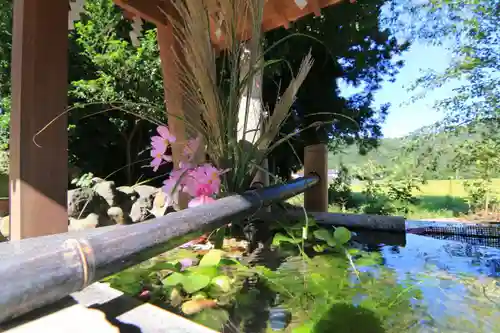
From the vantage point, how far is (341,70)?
23.2 ft

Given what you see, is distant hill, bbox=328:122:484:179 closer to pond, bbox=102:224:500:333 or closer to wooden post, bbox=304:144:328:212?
wooden post, bbox=304:144:328:212

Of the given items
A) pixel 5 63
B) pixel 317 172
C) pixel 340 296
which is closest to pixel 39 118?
pixel 340 296

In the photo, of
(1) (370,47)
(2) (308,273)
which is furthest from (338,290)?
(1) (370,47)

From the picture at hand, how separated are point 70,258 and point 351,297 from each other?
48 centimetres

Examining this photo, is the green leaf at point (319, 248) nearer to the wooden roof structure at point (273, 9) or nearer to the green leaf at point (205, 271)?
the green leaf at point (205, 271)

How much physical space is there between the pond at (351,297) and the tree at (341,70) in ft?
13.6

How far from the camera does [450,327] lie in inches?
21.6

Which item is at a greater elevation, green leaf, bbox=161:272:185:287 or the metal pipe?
the metal pipe

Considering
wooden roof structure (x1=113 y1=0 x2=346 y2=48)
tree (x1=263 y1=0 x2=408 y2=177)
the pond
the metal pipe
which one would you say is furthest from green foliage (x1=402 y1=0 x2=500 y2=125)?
the metal pipe

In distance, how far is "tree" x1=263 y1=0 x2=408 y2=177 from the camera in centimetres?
569

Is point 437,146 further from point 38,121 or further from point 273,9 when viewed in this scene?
point 38,121

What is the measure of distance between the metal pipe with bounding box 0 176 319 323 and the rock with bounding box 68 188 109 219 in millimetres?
3089

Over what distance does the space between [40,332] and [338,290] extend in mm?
507

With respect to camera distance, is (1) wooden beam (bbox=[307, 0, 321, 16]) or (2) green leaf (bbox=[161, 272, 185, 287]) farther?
(1) wooden beam (bbox=[307, 0, 321, 16])
